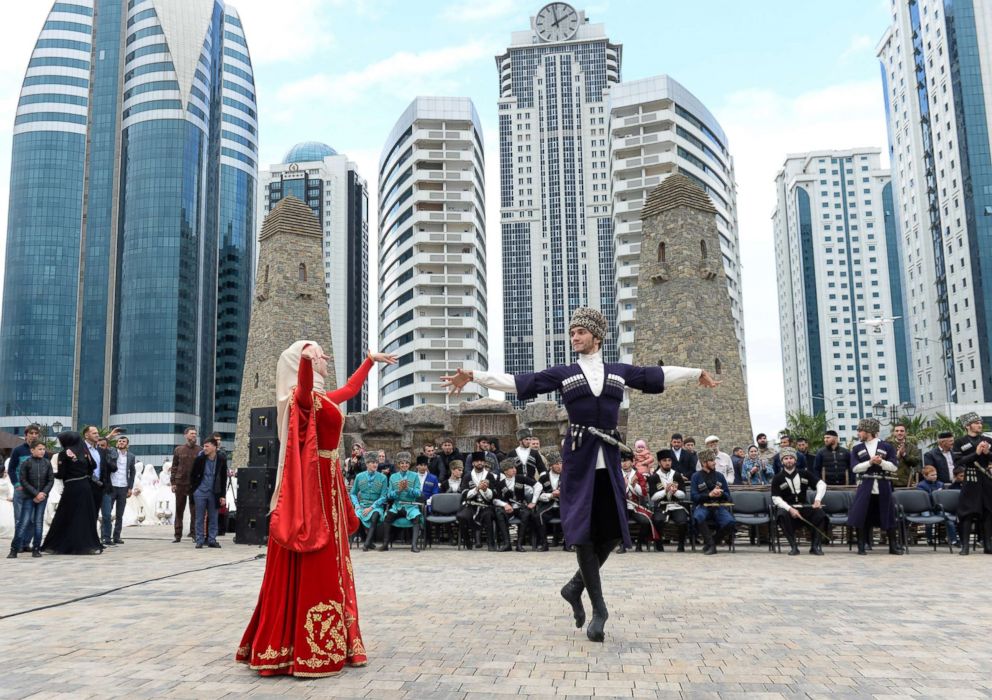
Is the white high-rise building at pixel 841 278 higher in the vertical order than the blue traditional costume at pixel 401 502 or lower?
higher

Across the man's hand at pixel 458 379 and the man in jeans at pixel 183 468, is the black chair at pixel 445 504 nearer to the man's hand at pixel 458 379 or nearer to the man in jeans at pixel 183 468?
the man in jeans at pixel 183 468

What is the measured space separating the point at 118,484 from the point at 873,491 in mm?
11490

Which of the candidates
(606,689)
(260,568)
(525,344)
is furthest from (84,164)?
(606,689)

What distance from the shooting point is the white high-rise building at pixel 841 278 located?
120 meters

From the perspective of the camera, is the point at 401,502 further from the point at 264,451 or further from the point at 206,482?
the point at 206,482

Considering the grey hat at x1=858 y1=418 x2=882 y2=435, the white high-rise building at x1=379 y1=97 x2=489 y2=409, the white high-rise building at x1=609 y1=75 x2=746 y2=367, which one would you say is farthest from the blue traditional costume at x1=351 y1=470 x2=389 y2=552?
the white high-rise building at x1=379 y1=97 x2=489 y2=409

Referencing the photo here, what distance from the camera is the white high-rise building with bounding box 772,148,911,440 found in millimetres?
120438

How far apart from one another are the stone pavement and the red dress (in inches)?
5.5

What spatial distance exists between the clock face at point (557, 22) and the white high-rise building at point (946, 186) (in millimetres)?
39890

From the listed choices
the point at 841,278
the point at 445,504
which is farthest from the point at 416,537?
the point at 841,278

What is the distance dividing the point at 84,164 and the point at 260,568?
322 ft

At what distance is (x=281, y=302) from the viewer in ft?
112

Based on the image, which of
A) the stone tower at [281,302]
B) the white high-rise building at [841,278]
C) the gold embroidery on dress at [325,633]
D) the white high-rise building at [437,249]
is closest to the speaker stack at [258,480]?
the gold embroidery on dress at [325,633]

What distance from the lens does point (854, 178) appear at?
5027 inches
